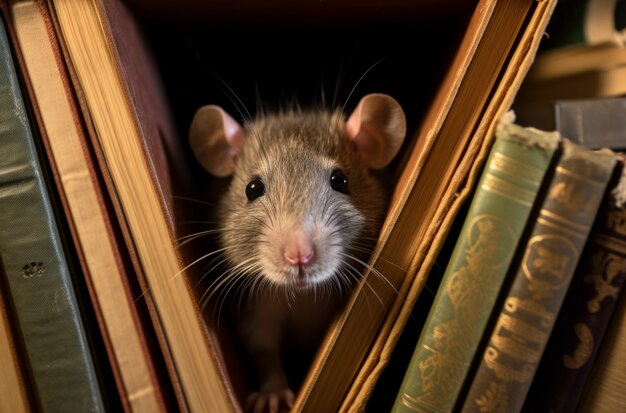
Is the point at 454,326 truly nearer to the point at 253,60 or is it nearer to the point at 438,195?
the point at 438,195

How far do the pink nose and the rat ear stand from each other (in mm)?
343

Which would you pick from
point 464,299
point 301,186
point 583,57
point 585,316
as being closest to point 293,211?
point 301,186

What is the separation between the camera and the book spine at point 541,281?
73 centimetres

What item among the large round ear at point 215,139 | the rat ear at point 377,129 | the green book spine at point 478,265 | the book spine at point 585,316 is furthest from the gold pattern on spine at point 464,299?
the large round ear at point 215,139

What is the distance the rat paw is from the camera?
1.03 meters

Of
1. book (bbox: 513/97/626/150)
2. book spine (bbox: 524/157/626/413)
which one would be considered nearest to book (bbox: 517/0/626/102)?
book (bbox: 513/97/626/150)

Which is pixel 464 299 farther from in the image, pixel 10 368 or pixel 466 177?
pixel 10 368

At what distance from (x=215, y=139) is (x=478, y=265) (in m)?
0.71

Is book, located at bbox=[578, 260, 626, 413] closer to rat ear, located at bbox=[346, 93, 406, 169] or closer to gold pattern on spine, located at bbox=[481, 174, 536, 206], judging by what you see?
gold pattern on spine, located at bbox=[481, 174, 536, 206]

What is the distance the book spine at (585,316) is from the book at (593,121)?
17 centimetres

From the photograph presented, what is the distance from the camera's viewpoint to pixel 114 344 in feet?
2.74

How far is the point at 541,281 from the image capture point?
767 millimetres

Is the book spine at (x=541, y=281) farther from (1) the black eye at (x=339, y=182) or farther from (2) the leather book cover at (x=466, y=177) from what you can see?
(1) the black eye at (x=339, y=182)

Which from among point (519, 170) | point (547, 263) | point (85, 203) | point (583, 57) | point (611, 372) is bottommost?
point (85, 203)
